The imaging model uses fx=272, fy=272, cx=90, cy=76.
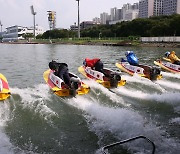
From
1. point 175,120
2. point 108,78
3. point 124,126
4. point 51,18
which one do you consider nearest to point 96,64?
point 108,78

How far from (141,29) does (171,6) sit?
7347cm

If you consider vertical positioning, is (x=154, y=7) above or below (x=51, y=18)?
above

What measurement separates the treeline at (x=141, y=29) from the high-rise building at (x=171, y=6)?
51.6 metres

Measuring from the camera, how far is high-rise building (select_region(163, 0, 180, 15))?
15175 centimetres

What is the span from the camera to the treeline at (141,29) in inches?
3204

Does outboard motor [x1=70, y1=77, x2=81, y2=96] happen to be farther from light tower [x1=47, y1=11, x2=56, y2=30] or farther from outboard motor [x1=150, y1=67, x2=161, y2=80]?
light tower [x1=47, y1=11, x2=56, y2=30]

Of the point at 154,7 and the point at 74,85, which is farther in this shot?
the point at 154,7

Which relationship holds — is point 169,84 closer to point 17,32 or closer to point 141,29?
point 141,29

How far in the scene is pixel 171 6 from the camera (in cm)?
16012

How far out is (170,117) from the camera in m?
11.1

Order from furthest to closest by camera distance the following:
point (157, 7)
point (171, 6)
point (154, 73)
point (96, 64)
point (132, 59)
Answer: point (157, 7)
point (171, 6)
point (132, 59)
point (154, 73)
point (96, 64)

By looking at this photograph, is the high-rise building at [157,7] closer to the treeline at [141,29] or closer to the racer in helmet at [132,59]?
the treeline at [141,29]

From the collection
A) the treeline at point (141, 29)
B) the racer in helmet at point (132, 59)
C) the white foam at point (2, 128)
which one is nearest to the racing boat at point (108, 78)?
the racer in helmet at point (132, 59)

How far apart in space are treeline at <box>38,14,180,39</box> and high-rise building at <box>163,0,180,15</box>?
5156 centimetres
